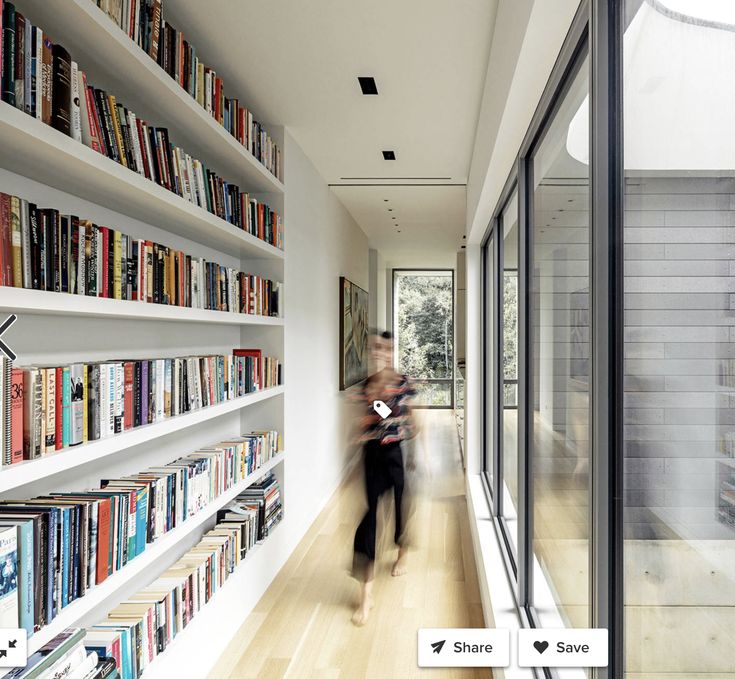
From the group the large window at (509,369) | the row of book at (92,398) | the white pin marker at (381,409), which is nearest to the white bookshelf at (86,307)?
the row of book at (92,398)

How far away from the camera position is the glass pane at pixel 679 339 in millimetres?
663

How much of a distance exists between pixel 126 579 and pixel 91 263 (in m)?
0.94

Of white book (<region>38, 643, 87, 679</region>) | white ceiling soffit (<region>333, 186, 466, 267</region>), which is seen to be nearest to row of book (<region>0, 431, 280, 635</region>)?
white book (<region>38, 643, 87, 679</region>)

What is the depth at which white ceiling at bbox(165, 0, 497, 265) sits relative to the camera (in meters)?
2.21

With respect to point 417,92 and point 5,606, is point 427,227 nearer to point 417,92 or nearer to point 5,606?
point 417,92

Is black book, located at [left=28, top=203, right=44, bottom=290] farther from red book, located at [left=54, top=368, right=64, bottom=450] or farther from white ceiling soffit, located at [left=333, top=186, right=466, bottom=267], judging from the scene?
white ceiling soffit, located at [left=333, top=186, right=466, bottom=267]

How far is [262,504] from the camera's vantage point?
3.06m

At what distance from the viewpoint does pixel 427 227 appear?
21.7ft

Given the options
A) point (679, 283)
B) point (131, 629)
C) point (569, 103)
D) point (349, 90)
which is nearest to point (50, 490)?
point (131, 629)

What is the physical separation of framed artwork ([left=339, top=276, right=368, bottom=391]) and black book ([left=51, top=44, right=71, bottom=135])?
4005 millimetres

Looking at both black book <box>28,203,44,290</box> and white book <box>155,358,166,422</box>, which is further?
white book <box>155,358,166,422</box>

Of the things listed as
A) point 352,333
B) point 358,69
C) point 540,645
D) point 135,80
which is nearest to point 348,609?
point 540,645

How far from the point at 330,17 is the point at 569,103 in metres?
1.14

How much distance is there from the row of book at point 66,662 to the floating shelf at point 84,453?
0.40 m
